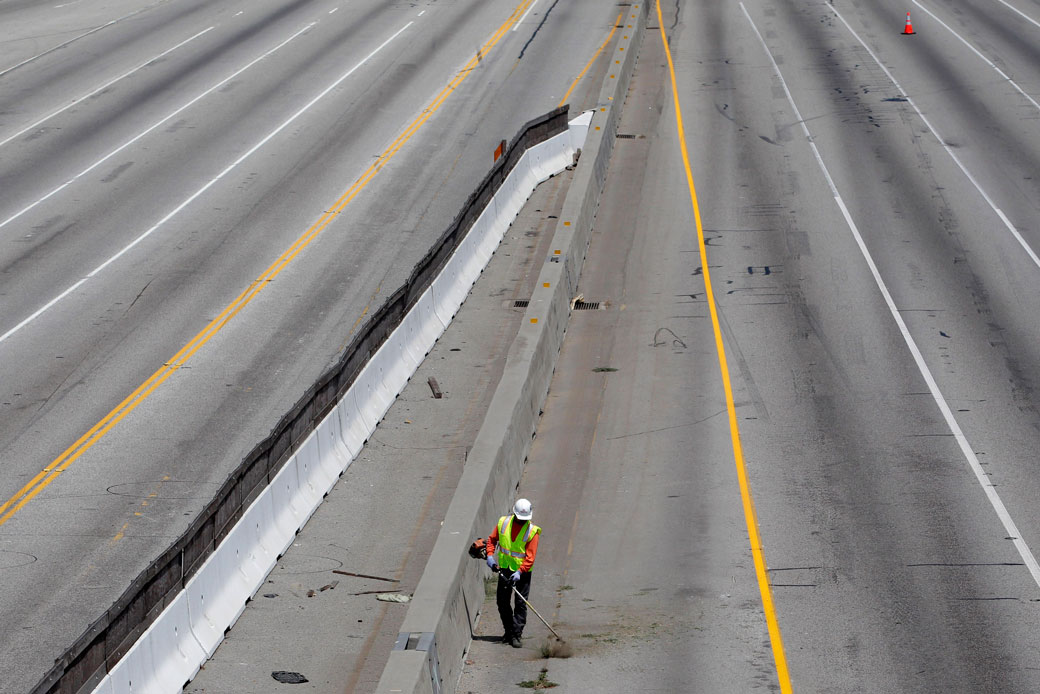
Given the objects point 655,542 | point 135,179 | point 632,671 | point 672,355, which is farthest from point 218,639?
point 135,179

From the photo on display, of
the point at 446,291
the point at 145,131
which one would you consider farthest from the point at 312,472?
the point at 145,131

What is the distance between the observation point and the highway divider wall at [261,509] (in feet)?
39.3

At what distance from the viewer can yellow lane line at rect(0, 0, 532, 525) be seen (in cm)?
1906

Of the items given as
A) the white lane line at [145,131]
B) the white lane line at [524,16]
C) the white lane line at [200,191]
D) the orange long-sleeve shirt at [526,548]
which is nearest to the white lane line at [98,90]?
the white lane line at [145,131]

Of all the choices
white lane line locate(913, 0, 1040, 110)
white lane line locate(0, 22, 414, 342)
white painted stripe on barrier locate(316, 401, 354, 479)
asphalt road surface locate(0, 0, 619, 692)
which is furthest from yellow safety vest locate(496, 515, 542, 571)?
white lane line locate(913, 0, 1040, 110)

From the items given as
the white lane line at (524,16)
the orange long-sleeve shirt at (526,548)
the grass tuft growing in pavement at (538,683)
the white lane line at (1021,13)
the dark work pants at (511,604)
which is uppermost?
the white lane line at (524,16)

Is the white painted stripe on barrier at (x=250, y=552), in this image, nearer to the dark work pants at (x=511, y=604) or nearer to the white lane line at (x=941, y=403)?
the dark work pants at (x=511, y=604)

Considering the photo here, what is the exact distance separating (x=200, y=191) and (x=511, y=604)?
2257 cm

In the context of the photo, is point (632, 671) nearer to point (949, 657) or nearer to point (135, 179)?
point (949, 657)

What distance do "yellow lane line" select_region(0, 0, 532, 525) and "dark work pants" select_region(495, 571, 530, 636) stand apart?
7852 millimetres

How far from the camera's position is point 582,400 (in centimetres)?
2178

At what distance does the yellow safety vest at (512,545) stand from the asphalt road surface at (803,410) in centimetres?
99

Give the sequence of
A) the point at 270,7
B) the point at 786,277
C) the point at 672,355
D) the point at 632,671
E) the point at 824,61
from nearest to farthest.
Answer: the point at 632,671 → the point at 672,355 → the point at 786,277 → the point at 824,61 → the point at 270,7

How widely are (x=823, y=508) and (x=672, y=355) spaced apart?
252 inches
